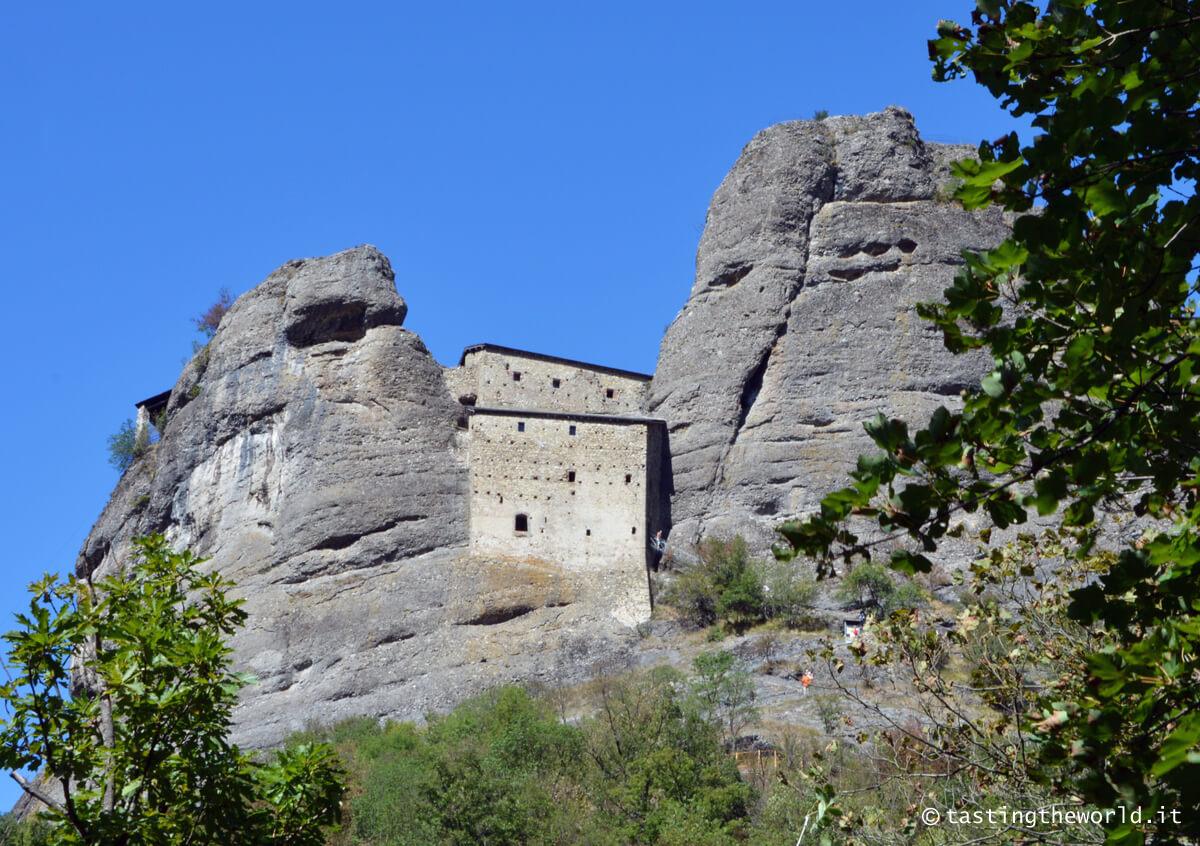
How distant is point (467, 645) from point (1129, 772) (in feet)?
114

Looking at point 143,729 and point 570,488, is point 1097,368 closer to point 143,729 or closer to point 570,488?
point 143,729

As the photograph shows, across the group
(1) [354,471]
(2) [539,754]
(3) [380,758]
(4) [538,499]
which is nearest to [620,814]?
(2) [539,754]

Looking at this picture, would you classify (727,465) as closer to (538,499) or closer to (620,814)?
(538,499)

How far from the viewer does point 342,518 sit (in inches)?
1658

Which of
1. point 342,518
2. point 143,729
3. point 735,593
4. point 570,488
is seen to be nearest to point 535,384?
point 570,488

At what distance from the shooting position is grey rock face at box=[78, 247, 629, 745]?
39.1 meters

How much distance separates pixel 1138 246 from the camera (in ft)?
18.1

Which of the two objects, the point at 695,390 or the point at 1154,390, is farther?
the point at 695,390

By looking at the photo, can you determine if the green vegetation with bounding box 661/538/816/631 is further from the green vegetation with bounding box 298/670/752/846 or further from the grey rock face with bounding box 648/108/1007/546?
the green vegetation with bounding box 298/670/752/846

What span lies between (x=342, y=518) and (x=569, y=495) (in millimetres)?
6504

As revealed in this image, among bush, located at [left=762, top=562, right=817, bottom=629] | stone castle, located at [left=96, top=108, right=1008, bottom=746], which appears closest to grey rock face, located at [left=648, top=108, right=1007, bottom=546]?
stone castle, located at [left=96, top=108, right=1008, bottom=746]

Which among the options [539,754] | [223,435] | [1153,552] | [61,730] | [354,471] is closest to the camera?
[1153,552]

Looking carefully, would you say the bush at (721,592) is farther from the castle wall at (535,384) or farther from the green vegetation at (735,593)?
the castle wall at (535,384)

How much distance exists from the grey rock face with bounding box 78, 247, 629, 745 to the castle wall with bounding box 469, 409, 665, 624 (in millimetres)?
713
